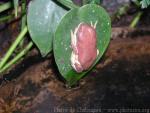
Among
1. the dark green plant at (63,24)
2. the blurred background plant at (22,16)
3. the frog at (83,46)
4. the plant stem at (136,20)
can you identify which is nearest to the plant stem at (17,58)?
the blurred background plant at (22,16)

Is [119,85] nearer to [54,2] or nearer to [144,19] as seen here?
[54,2]

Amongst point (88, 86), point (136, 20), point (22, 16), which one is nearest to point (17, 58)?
point (22, 16)

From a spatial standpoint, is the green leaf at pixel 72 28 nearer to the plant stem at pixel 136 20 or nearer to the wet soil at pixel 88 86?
the wet soil at pixel 88 86

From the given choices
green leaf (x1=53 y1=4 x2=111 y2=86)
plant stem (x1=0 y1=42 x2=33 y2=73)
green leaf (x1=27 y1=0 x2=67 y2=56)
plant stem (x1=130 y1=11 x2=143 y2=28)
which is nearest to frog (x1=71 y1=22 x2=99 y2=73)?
green leaf (x1=53 y1=4 x2=111 y2=86)

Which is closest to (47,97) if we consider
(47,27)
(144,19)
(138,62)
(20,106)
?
(20,106)

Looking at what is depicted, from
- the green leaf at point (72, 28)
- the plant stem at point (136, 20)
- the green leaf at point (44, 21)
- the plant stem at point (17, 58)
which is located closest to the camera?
the green leaf at point (72, 28)

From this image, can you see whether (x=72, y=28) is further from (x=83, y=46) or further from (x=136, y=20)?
(x=136, y=20)
